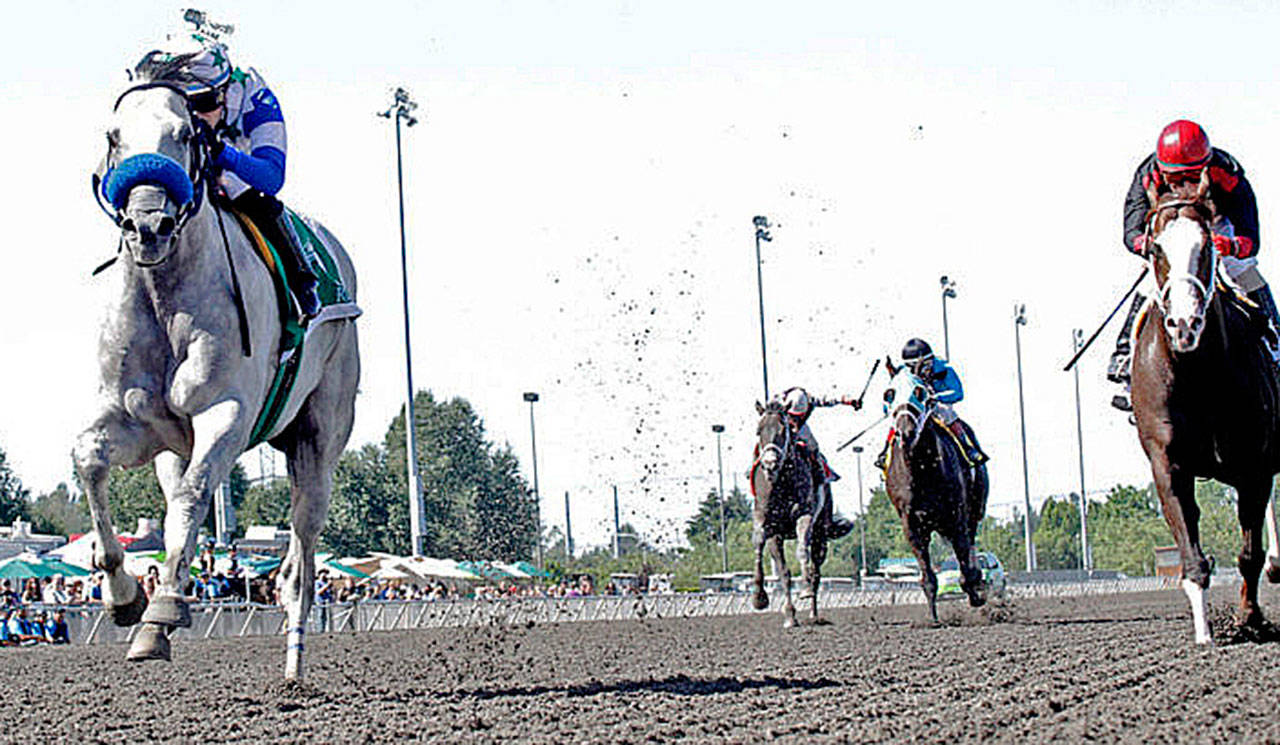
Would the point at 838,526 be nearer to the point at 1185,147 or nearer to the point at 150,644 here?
Result: the point at 1185,147

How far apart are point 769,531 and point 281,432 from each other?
1191 cm

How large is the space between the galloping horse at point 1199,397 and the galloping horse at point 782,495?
9.89 metres

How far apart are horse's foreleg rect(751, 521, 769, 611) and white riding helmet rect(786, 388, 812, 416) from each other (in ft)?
5.15

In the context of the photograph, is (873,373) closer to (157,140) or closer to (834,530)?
(834,530)

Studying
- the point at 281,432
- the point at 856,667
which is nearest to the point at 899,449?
the point at 856,667

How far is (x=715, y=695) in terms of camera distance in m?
8.12

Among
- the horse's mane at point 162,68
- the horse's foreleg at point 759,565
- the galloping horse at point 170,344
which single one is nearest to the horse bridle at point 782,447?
the horse's foreleg at point 759,565

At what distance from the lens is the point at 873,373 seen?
18094 mm

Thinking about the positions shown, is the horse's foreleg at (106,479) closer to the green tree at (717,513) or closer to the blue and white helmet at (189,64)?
the blue and white helmet at (189,64)

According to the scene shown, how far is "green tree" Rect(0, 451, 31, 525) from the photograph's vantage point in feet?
309

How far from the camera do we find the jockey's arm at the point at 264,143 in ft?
30.1

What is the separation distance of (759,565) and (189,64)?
14.9 m

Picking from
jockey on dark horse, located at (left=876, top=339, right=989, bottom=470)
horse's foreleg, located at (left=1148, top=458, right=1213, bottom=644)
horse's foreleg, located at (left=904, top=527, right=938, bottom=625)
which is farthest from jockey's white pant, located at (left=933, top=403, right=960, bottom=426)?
horse's foreleg, located at (left=1148, top=458, right=1213, bottom=644)

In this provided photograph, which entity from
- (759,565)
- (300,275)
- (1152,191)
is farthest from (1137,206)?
(759,565)
